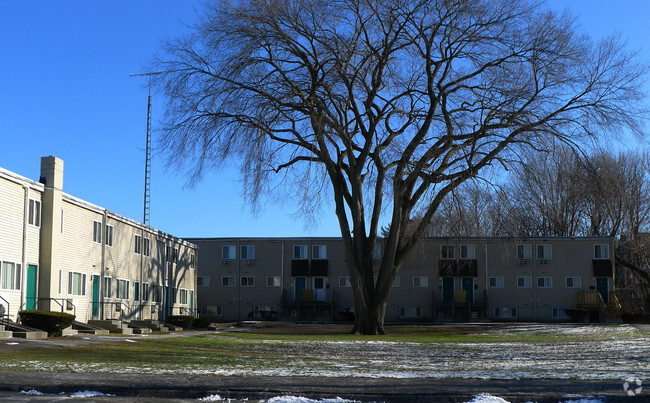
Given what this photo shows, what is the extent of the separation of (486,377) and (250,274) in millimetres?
48577

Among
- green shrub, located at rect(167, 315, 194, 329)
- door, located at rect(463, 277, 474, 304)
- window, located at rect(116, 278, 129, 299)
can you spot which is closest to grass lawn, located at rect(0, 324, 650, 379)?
window, located at rect(116, 278, 129, 299)

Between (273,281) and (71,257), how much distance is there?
29314 mm

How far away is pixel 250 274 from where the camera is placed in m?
60.6

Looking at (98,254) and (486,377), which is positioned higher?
(98,254)

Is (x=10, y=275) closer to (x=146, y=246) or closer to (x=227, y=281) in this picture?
(x=146, y=246)

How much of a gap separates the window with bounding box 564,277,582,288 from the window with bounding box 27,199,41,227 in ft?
133

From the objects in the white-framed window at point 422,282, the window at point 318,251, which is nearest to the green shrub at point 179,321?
the window at point 318,251

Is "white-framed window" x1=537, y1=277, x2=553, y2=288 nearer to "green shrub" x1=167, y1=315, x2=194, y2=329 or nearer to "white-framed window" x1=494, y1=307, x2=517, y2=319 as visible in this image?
"white-framed window" x1=494, y1=307, x2=517, y2=319

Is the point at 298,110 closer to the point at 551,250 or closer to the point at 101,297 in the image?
the point at 101,297

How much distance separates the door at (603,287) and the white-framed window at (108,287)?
36617 mm

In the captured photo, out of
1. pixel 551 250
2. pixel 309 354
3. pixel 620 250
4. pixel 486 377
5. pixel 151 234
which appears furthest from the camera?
pixel 620 250

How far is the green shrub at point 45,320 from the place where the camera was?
25734mm

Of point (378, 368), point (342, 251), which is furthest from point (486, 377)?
point (342, 251)

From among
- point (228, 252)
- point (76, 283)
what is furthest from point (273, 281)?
point (76, 283)
